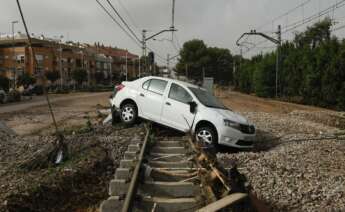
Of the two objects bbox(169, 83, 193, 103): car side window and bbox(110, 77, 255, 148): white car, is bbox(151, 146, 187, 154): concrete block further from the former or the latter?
bbox(169, 83, 193, 103): car side window

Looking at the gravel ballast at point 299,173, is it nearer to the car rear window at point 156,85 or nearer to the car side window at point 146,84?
the car rear window at point 156,85

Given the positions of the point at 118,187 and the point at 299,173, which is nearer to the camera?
the point at 118,187

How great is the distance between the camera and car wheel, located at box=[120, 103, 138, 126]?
45.3 ft

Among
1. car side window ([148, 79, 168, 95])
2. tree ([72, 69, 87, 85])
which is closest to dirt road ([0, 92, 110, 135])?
car side window ([148, 79, 168, 95])

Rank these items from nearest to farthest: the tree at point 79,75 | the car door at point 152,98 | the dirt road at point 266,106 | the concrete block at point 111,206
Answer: the concrete block at point 111,206 < the car door at point 152,98 < the dirt road at point 266,106 < the tree at point 79,75

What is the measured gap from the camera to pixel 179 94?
12.9m

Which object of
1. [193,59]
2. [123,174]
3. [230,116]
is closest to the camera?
[123,174]

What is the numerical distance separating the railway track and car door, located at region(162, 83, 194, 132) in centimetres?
478

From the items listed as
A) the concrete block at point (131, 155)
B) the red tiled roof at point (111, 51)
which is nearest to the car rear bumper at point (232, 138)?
the concrete block at point (131, 155)

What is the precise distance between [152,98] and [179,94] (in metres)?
0.91

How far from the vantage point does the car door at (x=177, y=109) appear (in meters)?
12.4

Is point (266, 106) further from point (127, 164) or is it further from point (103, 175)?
point (127, 164)

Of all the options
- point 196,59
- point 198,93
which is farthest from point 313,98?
point 196,59

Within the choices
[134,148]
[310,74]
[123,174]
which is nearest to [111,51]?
[310,74]
